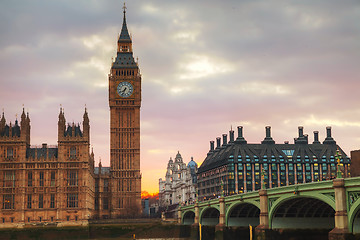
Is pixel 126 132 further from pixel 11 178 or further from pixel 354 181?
pixel 354 181

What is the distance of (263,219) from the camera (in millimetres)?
85750

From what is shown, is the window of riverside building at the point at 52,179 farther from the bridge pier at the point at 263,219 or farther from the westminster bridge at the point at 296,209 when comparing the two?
the bridge pier at the point at 263,219

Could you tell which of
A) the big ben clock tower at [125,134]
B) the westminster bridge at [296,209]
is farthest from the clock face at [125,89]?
the westminster bridge at [296,209]

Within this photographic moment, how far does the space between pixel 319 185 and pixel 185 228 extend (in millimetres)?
81318

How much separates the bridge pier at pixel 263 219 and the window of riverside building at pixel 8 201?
84.1m

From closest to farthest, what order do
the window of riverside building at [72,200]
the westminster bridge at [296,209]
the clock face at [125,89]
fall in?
the westminster bridge at [296,209] < the window of riverside building at [72,200] < the clock face at [125,89]

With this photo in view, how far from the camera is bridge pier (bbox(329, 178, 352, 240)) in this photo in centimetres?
6456

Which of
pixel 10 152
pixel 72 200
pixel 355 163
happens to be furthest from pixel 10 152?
pixel 355 163

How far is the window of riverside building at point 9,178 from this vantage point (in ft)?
495

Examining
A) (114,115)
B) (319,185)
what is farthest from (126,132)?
(319,185)

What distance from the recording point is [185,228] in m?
148

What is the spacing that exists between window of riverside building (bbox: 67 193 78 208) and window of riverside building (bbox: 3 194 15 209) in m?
14.1

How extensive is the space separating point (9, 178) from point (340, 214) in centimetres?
10667

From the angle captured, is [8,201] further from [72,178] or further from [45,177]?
[72,178]
